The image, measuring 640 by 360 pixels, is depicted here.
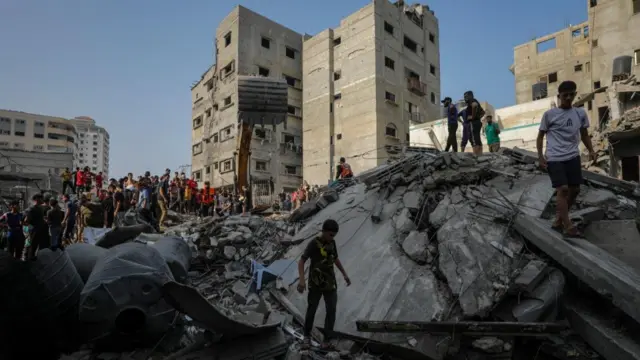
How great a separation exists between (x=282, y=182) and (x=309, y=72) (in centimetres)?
1006

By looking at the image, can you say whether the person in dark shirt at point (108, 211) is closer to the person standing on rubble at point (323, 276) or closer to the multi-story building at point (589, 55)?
the person standing on rubble at point (323, 276)

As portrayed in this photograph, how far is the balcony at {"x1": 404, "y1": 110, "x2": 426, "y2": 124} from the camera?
2937cm

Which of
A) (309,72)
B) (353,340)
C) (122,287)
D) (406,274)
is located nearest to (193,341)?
(122,287)

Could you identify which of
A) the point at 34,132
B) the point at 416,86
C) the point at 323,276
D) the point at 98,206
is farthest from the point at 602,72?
the point at 34,132

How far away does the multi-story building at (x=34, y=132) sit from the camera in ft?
192

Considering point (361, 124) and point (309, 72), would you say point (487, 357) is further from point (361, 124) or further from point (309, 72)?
point (309, 72)

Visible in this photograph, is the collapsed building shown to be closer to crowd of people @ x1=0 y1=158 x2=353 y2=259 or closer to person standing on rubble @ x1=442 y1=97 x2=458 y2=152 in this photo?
crowd of people @ x1=0 y1=158 x2=353 y2=259

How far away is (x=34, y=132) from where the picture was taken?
202ft

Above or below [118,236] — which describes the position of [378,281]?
below

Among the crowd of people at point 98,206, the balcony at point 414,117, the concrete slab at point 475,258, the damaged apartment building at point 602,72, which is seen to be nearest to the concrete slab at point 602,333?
the concrete slab at point 475,258

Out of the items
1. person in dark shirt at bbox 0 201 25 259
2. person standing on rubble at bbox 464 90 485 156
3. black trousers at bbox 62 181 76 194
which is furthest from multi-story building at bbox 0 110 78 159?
person standing on rubble at bbox 464 90 485 156

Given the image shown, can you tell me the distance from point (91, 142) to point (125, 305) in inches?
4618

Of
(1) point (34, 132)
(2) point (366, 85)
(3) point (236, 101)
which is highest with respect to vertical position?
(1) point (34, 132)

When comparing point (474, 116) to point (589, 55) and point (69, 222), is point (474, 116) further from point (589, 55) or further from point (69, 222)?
point (589, 55)
